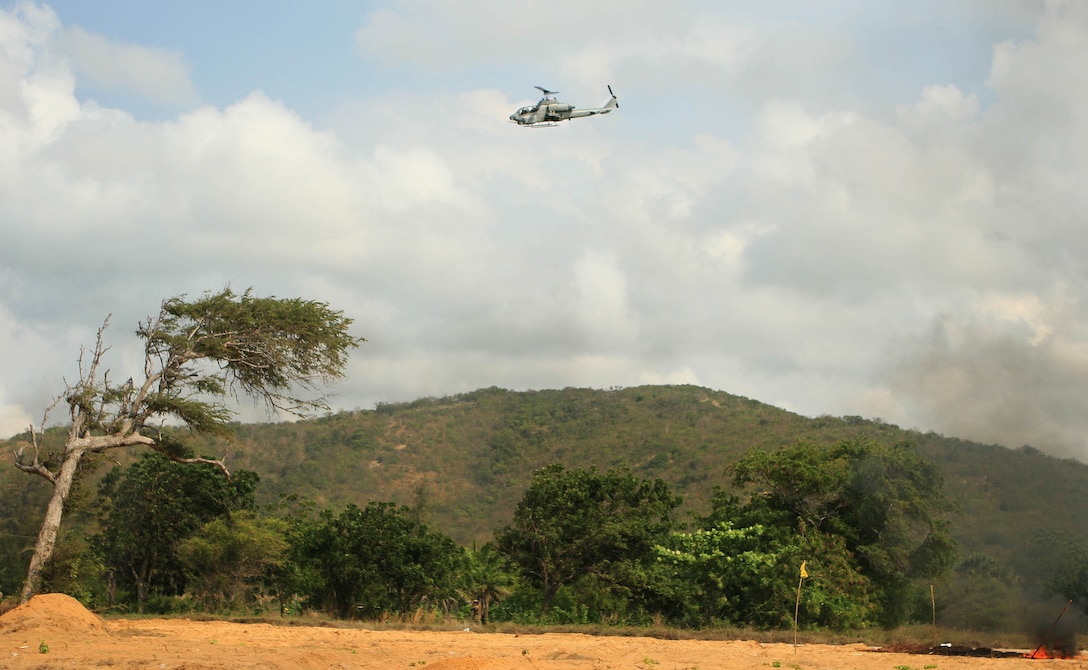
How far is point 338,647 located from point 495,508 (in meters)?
50.1

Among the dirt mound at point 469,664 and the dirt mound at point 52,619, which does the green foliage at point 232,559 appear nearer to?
the dirt mound at point 52,619

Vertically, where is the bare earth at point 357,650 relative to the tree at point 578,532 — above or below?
below

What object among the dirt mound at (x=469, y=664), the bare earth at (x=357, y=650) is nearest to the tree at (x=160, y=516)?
the bare earth at (x=357, y=650)

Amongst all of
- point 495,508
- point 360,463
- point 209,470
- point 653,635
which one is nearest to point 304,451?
point 360,463

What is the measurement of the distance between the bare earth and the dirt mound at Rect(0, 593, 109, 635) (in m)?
0.02

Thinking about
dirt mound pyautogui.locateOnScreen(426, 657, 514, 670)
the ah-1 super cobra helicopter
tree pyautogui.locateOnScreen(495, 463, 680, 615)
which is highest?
the ah-1 super cobra helicopter

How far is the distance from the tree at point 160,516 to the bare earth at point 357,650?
26.9 feet

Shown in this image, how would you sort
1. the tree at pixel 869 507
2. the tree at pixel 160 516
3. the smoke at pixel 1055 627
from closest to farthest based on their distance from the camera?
1. the smoke at pixel 1055 627
2. the tree at pixel 869 507
3. the tree at pixel 160 516

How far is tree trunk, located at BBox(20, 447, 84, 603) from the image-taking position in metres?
26.1

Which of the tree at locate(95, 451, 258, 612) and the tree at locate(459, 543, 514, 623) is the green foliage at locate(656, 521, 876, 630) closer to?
the tree at locate(459, 543, 514, 623)

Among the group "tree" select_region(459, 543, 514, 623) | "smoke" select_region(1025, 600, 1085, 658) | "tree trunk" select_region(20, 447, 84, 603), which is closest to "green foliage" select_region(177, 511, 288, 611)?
"tree trunk" select_region(20, 447, 84, 603)

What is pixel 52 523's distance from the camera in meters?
26.7

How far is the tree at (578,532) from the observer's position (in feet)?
98.9

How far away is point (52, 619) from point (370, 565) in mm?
10767
